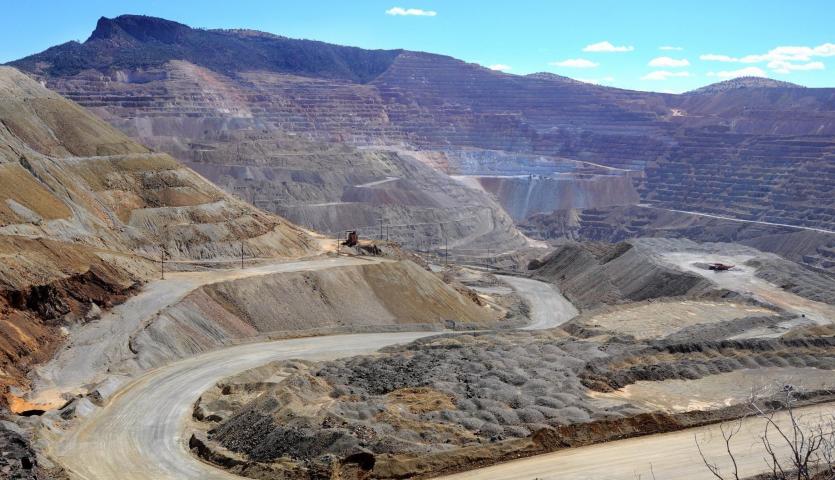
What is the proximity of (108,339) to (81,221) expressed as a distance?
20567mm

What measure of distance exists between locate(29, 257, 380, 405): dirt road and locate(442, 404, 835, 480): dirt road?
2306 centimetres

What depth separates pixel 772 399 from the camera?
115 ft

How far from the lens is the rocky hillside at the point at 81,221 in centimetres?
4816

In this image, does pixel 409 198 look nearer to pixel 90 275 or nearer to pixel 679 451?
pixel 90 275

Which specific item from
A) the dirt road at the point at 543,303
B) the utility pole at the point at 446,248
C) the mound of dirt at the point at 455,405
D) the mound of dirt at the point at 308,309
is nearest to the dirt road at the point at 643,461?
the mound of dirt at the point at 455,405

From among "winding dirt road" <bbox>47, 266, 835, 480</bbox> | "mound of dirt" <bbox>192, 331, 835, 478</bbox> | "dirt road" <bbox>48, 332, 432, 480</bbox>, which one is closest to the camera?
"winding dirt road" <bbox>47, 266, 835, 480</bbox>

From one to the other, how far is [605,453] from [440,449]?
587cm

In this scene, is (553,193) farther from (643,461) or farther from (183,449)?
(643,461)

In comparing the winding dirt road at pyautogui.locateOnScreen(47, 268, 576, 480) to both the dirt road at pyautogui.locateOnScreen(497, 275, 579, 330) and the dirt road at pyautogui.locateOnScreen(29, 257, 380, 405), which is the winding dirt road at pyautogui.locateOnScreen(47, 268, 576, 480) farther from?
the dirt road at pyautogui.locateOnScreen(497, 275, 579, 330)

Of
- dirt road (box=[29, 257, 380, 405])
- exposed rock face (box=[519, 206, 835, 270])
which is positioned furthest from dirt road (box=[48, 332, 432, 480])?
exposed rock face (box=[519, 206, 835, 270])

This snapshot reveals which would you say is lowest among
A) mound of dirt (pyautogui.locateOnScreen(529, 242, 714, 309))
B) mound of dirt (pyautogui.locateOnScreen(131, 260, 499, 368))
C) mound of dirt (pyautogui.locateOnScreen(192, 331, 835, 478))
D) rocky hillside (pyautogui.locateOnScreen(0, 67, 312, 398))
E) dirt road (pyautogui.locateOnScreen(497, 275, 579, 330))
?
dirt road (pyautogui.locateOnScreen(497, 275, 579, 330))

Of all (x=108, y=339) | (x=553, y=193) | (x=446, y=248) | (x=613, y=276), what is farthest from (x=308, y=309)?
(x=553, y=193)

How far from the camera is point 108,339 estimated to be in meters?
47.7

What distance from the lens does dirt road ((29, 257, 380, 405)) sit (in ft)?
137
